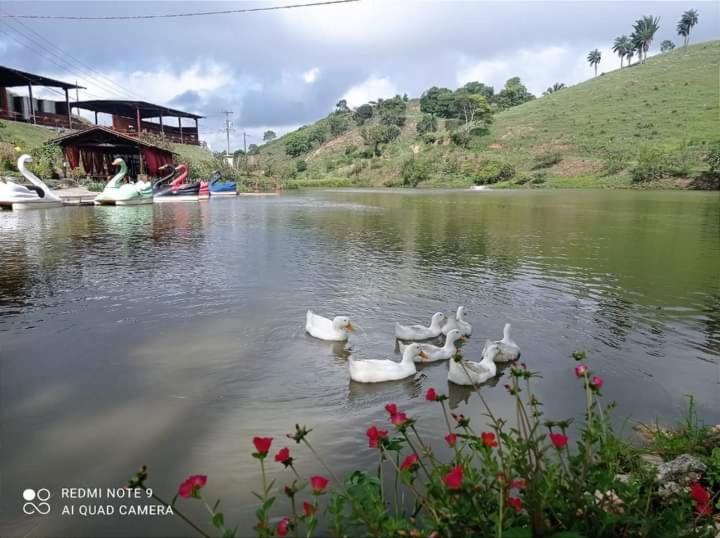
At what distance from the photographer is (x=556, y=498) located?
2.40 metres

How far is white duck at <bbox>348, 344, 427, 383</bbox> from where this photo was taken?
5.72 m

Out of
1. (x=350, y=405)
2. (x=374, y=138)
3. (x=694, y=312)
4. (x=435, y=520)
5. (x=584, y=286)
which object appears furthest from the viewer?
(x=374, y=138)

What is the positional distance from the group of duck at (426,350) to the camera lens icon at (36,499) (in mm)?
3081

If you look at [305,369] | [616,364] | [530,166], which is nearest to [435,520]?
[305,369]

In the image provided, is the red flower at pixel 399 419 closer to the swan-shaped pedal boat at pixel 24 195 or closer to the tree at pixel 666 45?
the swan-shaped pedal boat at pixel 24 195

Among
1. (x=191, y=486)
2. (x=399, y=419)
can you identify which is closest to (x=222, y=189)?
(x=399, y=419)

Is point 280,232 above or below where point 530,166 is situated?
below

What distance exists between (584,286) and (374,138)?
308 feet

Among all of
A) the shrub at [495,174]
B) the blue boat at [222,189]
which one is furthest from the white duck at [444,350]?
the shrub at [495,174]

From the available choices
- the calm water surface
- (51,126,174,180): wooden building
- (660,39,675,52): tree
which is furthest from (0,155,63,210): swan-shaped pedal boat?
(660,39,675,52): tree

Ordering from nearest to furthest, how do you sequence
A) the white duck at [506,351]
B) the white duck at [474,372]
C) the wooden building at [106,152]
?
the white duck at [474,372]
the white duck at [506,351]
the wooden building at [106,152]

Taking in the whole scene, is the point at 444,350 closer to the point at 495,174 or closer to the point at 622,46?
the point at 495,174

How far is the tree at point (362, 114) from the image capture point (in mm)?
130750

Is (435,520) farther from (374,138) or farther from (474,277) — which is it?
(374,138)
